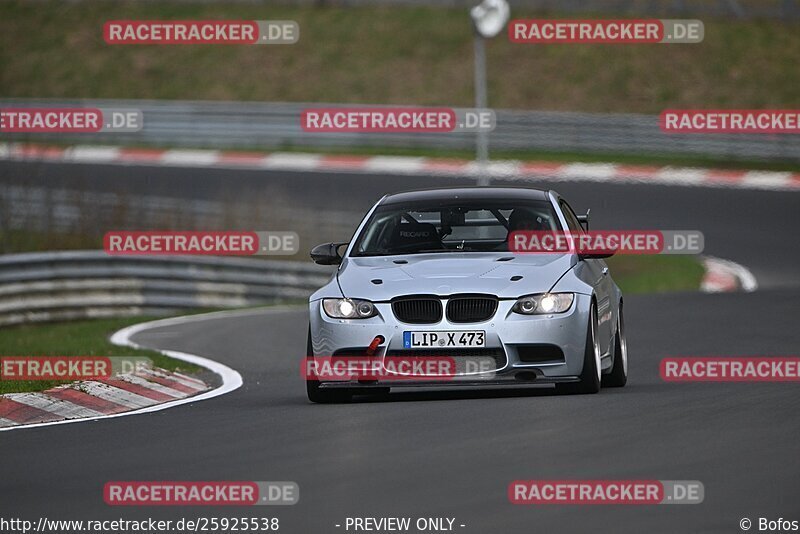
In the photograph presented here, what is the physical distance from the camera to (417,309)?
37.4 feet

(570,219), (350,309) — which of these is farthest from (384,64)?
(350,309)

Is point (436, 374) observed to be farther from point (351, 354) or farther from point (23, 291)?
point (23, 291)

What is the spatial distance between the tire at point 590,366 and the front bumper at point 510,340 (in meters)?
0.05

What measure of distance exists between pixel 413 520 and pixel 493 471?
1214 mm

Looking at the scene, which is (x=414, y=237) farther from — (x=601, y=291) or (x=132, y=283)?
(x=132, y=283)

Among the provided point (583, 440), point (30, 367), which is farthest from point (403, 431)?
point (30, 367)

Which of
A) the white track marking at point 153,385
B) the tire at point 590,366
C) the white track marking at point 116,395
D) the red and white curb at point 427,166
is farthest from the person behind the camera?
the red and white curb at point 427,166

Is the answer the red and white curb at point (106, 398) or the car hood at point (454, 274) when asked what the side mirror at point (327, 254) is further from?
the red and white curb at point (106, 398)

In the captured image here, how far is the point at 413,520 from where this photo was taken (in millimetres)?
7262

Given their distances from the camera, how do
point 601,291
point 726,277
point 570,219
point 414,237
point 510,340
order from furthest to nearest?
point 726,277 < point 570,219 < point 414,237 < point 601,291 < point 510,340

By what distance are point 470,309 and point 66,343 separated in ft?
26.5

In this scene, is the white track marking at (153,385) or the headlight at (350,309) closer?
the headlight at (350,309)

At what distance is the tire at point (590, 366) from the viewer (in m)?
11.4

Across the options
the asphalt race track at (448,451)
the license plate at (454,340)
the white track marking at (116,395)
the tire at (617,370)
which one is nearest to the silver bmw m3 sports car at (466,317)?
the license plate at (454,340)
